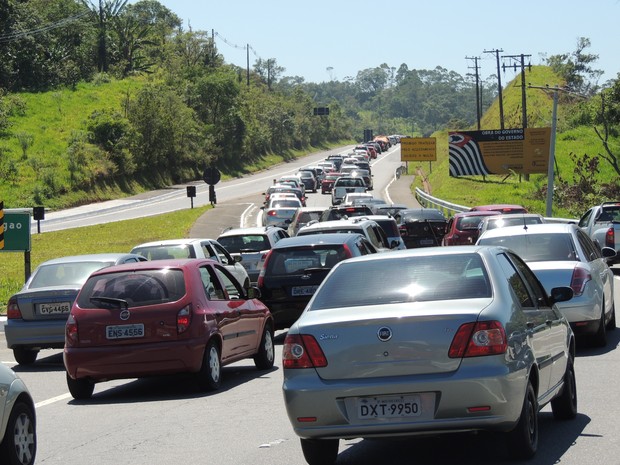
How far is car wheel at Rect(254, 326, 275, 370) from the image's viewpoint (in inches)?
597

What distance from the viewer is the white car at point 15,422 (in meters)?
7.94

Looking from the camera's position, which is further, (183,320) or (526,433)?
(183,320)

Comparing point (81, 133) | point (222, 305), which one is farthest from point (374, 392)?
point (81, 133)

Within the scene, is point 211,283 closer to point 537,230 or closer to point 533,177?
point 537,230

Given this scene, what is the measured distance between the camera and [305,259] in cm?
1816

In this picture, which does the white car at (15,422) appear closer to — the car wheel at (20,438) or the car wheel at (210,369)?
the car wheel at (20,438)

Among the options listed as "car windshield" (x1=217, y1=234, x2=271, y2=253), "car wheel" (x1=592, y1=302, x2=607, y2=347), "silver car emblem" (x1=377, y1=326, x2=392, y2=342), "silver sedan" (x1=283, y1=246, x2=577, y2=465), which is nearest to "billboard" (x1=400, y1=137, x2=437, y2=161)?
"car windshield" (x1=217, y1=234, x2=271, y2=253)

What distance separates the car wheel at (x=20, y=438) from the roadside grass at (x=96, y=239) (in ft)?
75.5

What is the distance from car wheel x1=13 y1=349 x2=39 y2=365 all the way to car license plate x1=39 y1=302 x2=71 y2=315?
0.76m

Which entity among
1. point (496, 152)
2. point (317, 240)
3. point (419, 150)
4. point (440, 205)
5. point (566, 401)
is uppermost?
point (317, 240)

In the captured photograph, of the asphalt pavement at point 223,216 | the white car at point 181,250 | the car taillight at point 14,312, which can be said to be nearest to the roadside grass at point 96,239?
the asphalt pavement at point 223,216

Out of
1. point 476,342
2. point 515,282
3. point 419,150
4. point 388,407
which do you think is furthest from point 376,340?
point 419,150

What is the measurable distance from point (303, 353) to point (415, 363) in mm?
798

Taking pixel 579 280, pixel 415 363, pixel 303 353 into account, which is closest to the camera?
pixel 415 363
